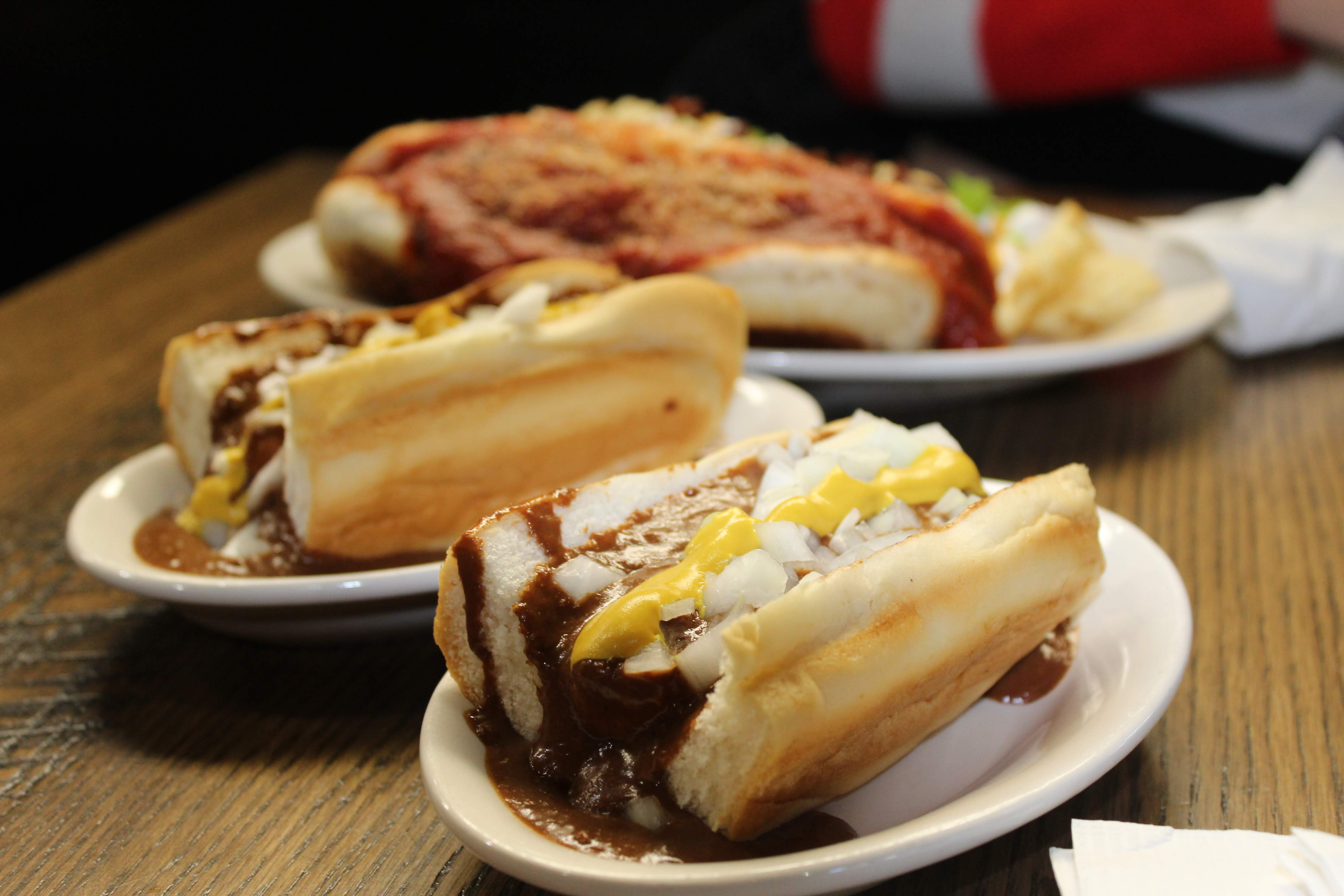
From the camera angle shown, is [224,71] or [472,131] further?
[224,71]

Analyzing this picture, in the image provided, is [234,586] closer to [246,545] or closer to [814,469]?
[246,545]

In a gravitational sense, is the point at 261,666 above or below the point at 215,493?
below

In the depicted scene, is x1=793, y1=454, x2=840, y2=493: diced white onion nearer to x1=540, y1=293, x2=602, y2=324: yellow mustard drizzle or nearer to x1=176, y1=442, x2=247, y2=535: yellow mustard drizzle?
x1=540, y1=293, x2=602, y2=324: yellow mustard drizzle

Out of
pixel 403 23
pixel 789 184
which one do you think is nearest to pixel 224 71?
pixel 403 23

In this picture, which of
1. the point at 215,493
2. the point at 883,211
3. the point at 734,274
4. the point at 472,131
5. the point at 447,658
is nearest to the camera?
the point at 447,658

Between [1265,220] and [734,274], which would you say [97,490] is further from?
[1265,220]

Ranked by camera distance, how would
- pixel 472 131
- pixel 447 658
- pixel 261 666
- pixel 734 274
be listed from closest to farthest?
1. pixel 447 658
2. pixel 261 666
3. pixel 734 274
4. pixel 472 131

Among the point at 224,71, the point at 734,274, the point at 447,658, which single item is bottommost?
the point at 224,71
